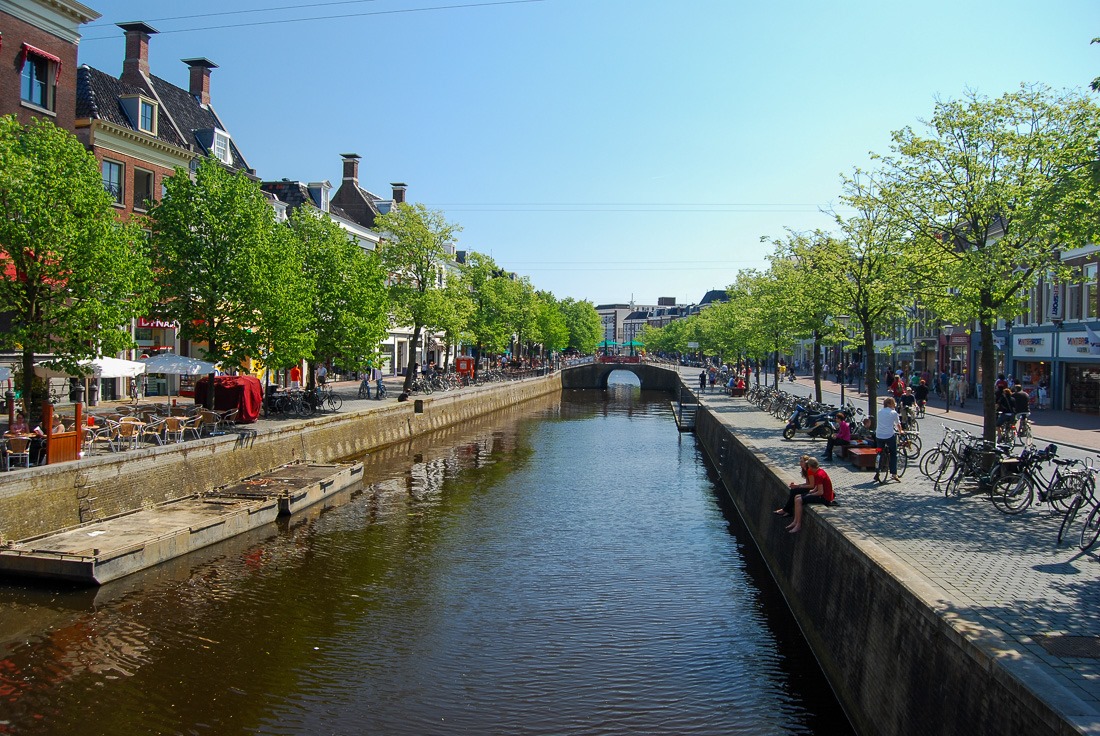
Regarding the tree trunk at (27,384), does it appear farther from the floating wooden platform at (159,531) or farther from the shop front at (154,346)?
the shop front at (154,346)

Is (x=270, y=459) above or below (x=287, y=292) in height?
below

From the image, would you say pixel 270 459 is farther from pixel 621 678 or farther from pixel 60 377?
pixel 621 678

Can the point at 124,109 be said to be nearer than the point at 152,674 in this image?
No

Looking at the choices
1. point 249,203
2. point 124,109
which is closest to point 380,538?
point 249,203

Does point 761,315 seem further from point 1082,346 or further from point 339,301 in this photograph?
point 339,301

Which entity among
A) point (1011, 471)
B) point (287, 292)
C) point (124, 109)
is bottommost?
point (1011, 471)

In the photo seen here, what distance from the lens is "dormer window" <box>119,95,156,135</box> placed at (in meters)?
39.2

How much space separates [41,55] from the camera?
30.7 metres

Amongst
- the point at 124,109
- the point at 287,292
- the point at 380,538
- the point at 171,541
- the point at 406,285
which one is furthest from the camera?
the point at 406,285

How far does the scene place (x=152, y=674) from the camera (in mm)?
12594

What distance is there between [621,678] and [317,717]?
177 inches

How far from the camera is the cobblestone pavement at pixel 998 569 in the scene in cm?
767

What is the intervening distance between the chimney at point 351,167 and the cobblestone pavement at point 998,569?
6218cm

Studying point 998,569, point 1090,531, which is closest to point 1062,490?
point 1090,531
